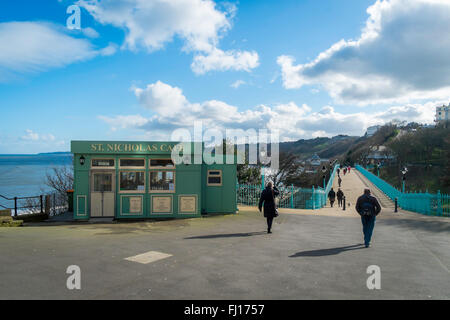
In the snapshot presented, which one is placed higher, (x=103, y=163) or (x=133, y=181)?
(x=103, y=163)

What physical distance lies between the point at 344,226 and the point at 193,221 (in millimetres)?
5981

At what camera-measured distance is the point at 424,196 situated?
1886 centimetres

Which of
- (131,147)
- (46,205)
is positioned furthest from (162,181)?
(46,205)

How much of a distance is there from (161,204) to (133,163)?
6.99 ft

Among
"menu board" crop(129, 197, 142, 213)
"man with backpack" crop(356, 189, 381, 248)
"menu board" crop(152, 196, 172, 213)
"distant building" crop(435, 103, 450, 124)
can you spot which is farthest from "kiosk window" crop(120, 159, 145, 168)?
"distant building" crop(435, 103, 450, 124)

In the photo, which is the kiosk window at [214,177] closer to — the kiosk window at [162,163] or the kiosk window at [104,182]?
the kiosk window at [162,163]

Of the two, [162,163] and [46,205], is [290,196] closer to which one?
[162,163]

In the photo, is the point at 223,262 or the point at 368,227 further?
the point at 368,227

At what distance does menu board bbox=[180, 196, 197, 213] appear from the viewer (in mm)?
13453

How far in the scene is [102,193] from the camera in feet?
43.0

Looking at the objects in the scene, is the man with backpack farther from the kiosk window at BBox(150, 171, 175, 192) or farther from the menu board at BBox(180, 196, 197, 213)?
the kiosk window at BBox(150, 171, 175, 192)
